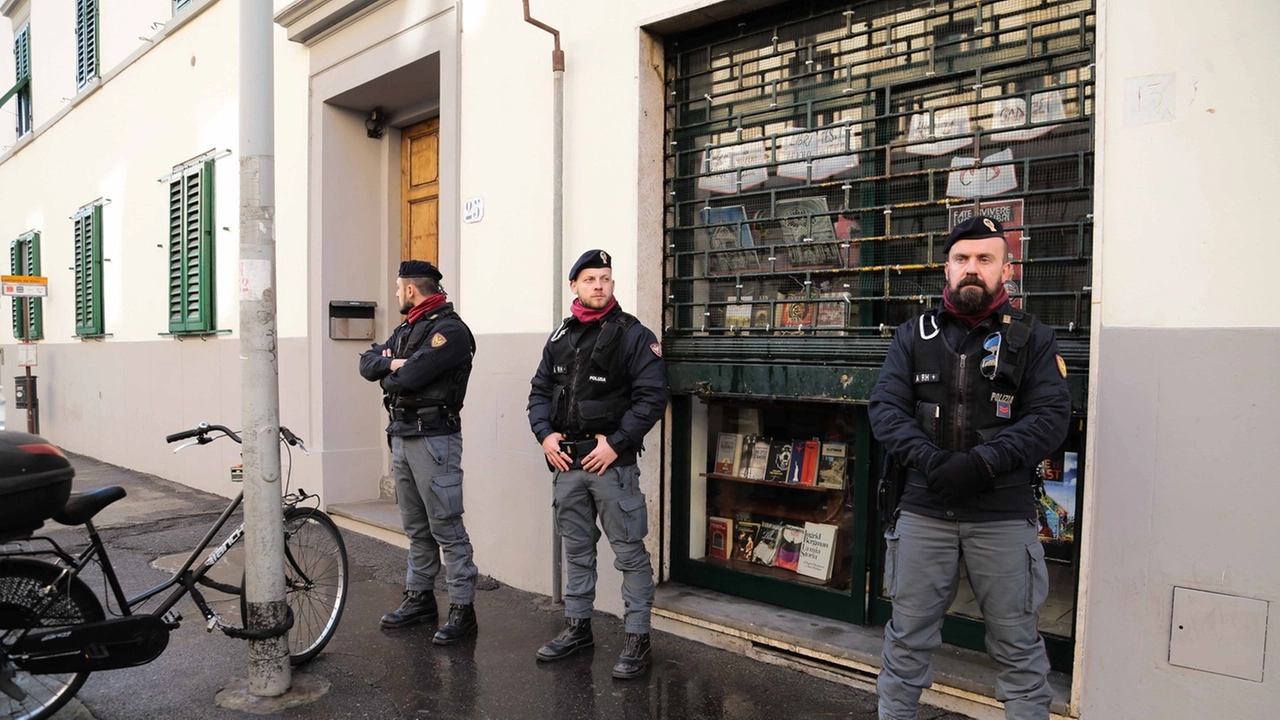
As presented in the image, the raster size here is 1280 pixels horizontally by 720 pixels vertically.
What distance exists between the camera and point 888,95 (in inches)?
158

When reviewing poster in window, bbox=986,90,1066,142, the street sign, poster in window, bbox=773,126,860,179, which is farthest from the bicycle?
the street sign

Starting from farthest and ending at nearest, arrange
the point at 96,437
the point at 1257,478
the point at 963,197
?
the point at 96,437
the point at 963,197
the point at 1257,478

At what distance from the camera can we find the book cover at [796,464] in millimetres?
4471

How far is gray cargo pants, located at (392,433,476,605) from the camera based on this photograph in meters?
4.42

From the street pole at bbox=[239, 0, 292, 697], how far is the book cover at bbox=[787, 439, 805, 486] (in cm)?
252

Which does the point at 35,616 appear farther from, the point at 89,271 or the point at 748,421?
the point at 89,271

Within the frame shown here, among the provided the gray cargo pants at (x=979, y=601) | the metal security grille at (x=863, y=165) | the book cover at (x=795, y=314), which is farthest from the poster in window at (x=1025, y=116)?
the gray cargo pants at (x=979, y=601)

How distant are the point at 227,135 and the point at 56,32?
771cm

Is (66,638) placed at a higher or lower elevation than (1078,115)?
lower

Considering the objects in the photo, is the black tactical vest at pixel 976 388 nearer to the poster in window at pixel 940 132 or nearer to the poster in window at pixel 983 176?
the poster in window at pixel 983 176

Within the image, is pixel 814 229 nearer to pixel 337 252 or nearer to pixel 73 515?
pixel 73 515

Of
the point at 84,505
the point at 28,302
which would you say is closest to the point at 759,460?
the point at 84,505

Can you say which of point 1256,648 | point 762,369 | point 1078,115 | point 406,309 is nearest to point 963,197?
point 1078,115

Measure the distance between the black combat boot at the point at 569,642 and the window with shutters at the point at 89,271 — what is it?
981cm
